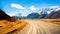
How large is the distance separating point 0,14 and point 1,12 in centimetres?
314

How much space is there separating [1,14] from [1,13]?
1116mm

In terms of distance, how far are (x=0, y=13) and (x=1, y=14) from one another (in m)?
0.75

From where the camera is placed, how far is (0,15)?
61.8 m

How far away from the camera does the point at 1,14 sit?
208 feet

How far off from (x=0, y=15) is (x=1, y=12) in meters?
4.02

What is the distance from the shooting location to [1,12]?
6538cm

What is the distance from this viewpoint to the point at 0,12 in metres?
64.6

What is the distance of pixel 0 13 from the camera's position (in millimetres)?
63312

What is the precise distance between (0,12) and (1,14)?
183cm

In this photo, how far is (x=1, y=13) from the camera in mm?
64312

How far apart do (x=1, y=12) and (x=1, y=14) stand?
235 centimetres

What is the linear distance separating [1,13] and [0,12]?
855 millimetres

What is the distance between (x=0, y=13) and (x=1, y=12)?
215cm

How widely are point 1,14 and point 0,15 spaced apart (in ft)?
5.65
